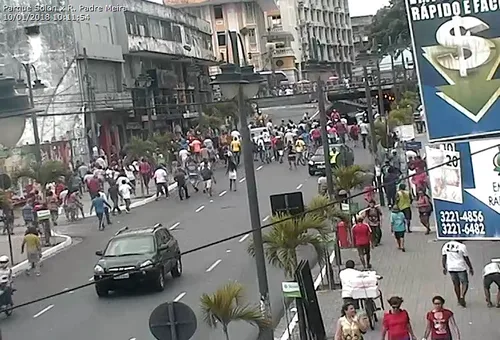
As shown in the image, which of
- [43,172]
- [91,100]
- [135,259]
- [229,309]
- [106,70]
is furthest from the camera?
[106,70]

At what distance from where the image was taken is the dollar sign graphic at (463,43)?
41.6 ft

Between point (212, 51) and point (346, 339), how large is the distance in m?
55.7

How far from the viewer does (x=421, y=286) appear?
18141 mm

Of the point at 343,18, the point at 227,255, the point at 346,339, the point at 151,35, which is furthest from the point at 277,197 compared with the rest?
the point at 343,18

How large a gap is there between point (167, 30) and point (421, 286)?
4574 cm

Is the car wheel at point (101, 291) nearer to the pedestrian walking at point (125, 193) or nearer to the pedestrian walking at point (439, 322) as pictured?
the pedestrian walking at point (439, 322)

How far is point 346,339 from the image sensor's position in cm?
1262

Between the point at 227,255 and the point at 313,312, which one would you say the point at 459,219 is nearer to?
the point at 313,312

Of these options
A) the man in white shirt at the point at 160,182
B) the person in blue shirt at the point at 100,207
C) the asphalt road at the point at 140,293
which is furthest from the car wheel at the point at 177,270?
→ the man in white shirt at the point at 160,182

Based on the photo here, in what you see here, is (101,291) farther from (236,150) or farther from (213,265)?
(236,150)

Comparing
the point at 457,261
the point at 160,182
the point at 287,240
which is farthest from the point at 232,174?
the point at 457,261

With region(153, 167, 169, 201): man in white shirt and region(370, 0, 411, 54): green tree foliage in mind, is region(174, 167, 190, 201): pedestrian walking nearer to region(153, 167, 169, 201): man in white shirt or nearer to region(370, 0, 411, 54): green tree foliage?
region(153, 167, 169, 201): man in white shirt

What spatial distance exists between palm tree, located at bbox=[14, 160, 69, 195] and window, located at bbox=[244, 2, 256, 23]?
127 feet

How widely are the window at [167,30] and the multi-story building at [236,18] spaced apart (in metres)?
3.07
